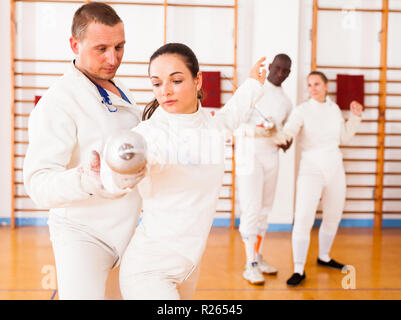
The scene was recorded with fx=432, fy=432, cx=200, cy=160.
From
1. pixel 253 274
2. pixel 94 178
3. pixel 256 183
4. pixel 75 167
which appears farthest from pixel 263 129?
pixel 94 178

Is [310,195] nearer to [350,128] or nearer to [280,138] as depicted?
[280,138]

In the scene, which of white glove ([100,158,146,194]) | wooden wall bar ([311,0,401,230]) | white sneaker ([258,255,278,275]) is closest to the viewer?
white glove ([100,158,146,194])

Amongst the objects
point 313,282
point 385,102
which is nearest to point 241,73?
point 385,102

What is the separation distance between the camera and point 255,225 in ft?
10.7

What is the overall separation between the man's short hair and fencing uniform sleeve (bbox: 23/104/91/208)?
0.79 feet

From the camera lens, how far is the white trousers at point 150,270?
3.94ft

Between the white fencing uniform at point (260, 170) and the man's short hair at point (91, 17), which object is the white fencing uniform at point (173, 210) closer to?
the man's short hair at point (91, 17)

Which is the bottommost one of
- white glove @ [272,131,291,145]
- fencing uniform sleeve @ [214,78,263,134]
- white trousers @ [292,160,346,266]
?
white trousers @ [292,160,346,266]

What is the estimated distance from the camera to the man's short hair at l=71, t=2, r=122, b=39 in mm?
1260

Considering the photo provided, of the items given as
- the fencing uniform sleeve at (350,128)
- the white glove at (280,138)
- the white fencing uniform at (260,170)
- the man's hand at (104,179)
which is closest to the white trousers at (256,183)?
the white fencing uniform at (260,170)

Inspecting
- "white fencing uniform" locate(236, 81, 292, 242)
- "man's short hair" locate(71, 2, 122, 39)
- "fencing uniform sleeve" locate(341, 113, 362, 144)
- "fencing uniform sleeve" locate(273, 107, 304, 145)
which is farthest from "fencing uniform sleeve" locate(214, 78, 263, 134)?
"fencing uniform sleeve" locate(341, 113, 362, 144)

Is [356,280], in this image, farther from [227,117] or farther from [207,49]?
[207,49]

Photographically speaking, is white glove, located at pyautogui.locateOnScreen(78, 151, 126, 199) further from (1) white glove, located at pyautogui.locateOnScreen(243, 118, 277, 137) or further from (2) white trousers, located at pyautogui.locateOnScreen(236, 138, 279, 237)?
(2) white trousers, located at pyautogui.locateOnScreen(236, 138, 279, 237)

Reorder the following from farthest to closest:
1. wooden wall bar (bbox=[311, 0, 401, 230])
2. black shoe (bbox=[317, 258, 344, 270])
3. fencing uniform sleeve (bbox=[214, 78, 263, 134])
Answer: wooden wall bar (bbox=[311, 0, 401, 230]) → black shoe (bbox=[317, 258, 344, 270]) → fencing uniform sleeve (bbox=[214, 78, 263, 134])
